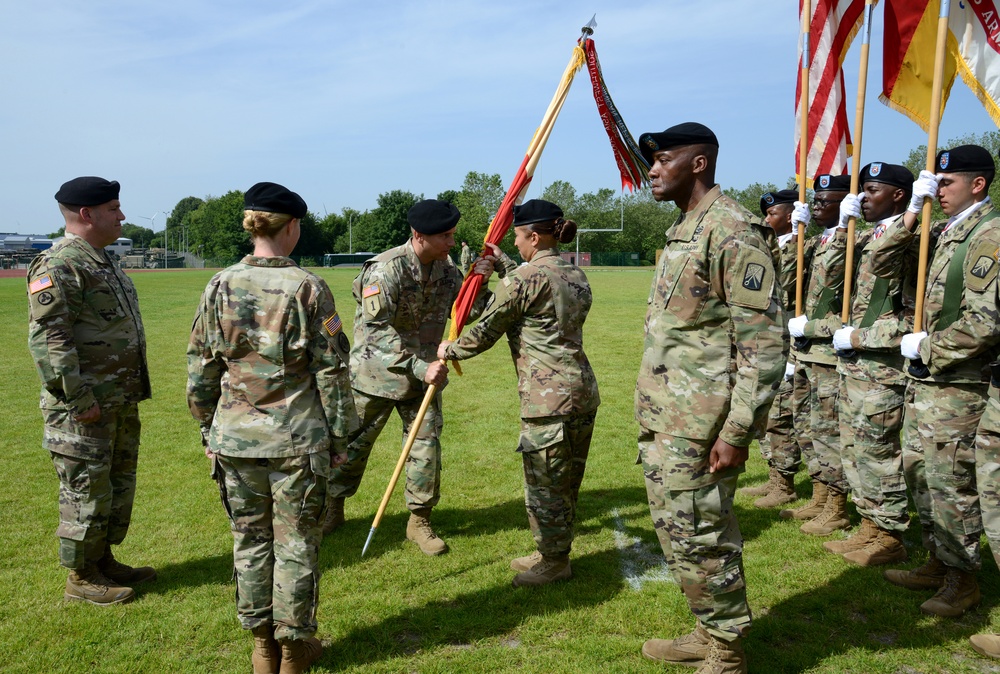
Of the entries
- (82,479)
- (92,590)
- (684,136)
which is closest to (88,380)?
(82,479)

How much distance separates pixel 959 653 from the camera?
4.14 meters

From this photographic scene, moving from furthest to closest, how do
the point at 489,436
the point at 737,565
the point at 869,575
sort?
the point at 489,436 < the point at 869,575 < the point at 737,565

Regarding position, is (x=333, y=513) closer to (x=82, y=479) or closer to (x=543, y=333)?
(x=82, y=479)

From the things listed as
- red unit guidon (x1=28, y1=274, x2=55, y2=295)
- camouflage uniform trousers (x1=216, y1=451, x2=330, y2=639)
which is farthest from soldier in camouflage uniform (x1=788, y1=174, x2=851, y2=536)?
red unit guidon (x1=28, y1=274, x2=55, y2=295)

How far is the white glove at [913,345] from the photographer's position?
459 cm

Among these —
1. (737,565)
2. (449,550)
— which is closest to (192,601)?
(449,550)

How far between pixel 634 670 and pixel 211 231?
132m

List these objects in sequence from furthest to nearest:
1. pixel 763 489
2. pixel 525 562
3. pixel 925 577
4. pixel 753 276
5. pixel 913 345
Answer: pixel 763 489 → pixel 525 562 → pixel 925 577 → pixel 913 345 → pixel 753 276

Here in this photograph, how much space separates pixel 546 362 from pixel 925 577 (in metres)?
3.07

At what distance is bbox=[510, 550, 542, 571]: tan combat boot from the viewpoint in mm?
5391

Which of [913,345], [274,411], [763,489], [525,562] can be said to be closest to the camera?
[274,411]

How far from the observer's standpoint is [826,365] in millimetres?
6129

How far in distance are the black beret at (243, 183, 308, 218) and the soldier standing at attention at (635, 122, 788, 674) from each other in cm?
200

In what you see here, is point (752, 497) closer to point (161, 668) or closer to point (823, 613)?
point (823, 613)
